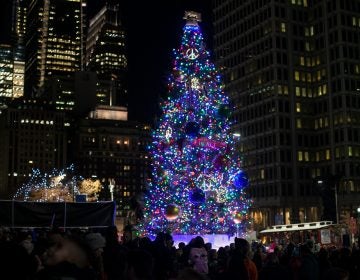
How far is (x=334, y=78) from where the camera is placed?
329 ft

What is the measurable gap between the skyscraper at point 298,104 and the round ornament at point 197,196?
65.2 metres

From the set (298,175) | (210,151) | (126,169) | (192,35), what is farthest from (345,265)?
(126,169)

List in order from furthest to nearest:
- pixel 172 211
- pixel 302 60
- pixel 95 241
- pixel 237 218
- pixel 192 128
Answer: pixel 302 60, pixel 237 218, pixel 192 128, pixel 172 211, pixel 95 241

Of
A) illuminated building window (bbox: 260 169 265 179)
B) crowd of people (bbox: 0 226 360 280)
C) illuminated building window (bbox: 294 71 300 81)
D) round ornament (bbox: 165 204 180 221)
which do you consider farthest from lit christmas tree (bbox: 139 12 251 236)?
illuminated building window (bbox: 294 71 300 81)

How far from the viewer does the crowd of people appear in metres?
4.45

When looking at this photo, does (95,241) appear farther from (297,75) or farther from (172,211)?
(297,75)

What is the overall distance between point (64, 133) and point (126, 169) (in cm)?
2360

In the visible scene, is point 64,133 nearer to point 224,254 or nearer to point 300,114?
point 300,114

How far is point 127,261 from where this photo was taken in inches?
232

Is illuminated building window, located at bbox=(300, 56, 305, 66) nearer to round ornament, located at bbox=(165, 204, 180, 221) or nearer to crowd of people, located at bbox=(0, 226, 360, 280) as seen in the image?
round ornament, located at bbox=(165, 204, 180, 221)

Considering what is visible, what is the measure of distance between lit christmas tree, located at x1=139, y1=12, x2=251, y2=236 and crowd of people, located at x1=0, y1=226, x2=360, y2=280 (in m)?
15.7

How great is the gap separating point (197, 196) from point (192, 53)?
8.27m

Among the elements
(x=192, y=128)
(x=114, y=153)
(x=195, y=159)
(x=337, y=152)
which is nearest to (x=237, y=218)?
(x=195, y=159)

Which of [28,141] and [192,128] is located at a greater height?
[28,141]
